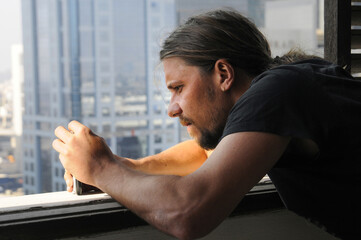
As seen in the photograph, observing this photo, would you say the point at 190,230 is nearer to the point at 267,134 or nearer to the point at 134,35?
the point at 267,134

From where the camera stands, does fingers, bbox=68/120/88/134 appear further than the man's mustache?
No

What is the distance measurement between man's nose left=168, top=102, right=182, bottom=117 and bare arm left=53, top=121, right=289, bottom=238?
0.88ft

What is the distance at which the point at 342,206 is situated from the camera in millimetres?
786

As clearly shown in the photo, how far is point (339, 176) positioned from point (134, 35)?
24511mm

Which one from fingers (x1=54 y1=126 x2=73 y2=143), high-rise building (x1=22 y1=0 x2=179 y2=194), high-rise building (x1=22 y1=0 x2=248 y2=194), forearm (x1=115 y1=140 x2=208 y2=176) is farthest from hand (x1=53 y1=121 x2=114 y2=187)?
high-rise building (x1=22 y1=0 x2=179 y2=194)

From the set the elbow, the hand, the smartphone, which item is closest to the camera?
the elbow

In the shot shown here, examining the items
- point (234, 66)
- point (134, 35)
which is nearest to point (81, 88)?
point (134, 35)

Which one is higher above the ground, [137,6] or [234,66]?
[137,6]

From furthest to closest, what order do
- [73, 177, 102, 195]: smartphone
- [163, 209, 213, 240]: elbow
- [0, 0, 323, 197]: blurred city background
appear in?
[0, 0, 323, 197]: blurred city background
[73, 177, 102, 195]: smartphone
[163, 209, 213, 240]: elbow

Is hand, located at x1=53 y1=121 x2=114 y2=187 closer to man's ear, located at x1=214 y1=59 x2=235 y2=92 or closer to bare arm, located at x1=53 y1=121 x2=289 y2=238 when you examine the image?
bare arm, located at x1=53 y1=121 x2=289 y2=238

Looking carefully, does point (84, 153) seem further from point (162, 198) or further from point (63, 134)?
point (162, 198)

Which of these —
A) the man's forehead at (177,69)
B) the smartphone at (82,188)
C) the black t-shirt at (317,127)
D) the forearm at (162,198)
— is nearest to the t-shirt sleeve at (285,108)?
the black t-shirt at (317,127)

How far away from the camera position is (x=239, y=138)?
660mm

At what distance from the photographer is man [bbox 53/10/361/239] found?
0.65 meters
